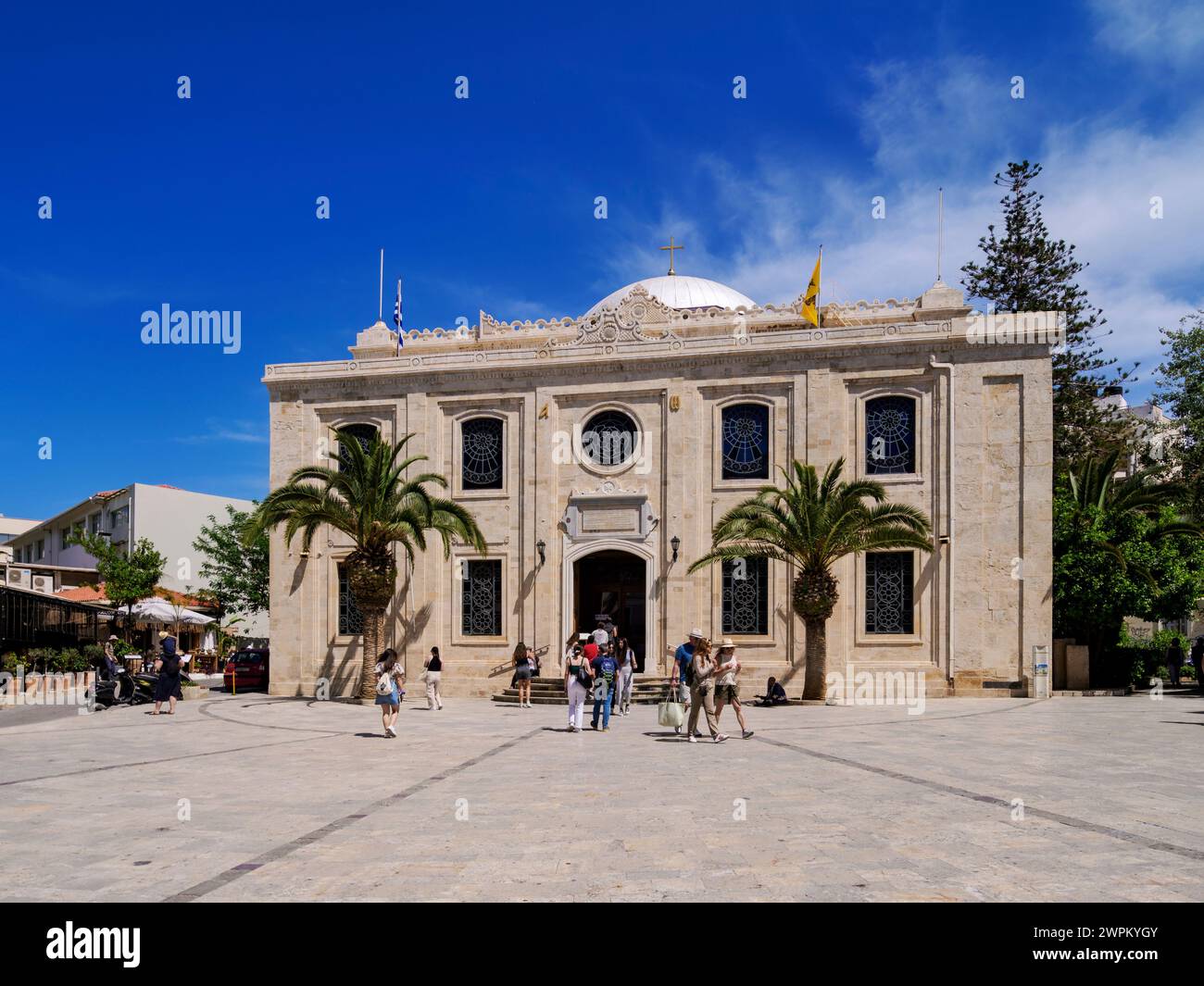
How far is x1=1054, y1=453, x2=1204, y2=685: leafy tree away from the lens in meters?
23.7

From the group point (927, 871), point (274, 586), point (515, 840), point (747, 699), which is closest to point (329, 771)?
point (515, 840)

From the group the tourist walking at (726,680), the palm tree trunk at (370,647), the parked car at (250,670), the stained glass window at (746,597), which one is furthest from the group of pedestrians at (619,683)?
the parked car at (250,670)

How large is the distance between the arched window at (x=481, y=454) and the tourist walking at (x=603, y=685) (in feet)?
34.6

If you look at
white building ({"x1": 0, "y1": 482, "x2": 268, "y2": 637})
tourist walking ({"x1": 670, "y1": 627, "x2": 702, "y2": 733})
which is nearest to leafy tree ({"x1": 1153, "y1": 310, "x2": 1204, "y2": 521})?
tourist walking ({"x1": 670, "y1": 627, "x2": 702, "y2": 733})

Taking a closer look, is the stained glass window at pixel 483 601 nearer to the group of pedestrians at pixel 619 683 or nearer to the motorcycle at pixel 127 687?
the group of pedestrians at pixel 619 683

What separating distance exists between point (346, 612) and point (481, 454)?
590cm

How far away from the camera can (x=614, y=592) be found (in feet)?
85.0

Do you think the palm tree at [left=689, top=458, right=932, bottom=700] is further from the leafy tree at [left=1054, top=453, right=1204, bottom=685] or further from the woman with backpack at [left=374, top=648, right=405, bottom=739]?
the woman with backpack at [left=374, top=648, right=405, bottom=739]

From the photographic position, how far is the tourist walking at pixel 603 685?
16422 mm

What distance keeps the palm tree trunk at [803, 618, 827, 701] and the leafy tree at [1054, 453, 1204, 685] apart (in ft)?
23.1

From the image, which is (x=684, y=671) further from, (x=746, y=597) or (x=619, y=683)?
(x=746, y=597)

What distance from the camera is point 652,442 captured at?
83.0 ft

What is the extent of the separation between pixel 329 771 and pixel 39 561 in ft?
201
